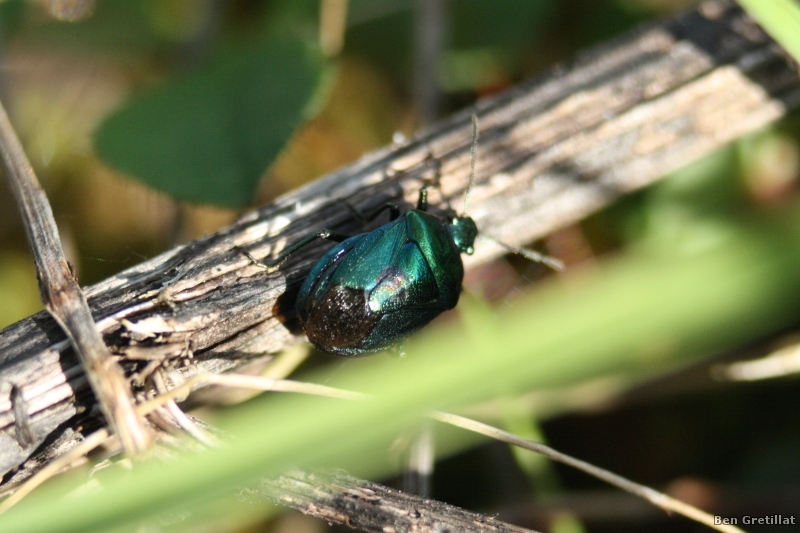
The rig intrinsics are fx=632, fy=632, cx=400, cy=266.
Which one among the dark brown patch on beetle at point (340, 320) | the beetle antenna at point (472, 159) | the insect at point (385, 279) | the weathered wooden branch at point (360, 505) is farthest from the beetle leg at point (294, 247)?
the weathered wooden branch at point (360, 505)

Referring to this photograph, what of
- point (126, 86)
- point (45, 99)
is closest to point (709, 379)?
point (126, 86)

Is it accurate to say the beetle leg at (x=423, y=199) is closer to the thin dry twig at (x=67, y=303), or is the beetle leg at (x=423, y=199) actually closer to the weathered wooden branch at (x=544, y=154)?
the weathered wooden branch at (x=544, y=154)

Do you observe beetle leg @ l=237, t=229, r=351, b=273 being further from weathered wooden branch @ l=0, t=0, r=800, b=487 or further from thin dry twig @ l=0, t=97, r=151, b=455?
thin dry twig @ l=0, t=97, r=151, b=455

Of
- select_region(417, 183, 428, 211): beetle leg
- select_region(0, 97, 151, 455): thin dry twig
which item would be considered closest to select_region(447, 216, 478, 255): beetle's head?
select_region(417, 183, 428, 211): beetle leg

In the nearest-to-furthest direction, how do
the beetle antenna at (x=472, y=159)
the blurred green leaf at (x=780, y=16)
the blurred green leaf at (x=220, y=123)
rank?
the blurred green leaf at (x=780, y=16) → the beetle antenna at (x=472, y=159) → the blurred green leaf at (x=220, y=123)

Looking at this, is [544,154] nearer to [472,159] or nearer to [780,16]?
[472,159]

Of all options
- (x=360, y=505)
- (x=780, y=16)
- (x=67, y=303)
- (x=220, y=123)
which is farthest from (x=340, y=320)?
(x=780, y=16)
